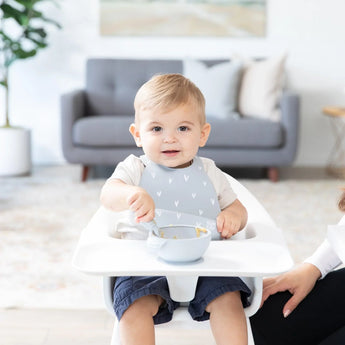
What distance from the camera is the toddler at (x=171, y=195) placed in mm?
1163

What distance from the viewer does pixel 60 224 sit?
3.15m

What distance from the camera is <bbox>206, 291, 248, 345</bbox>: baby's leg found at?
1143mm

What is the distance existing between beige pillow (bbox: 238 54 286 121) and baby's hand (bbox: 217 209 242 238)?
308cm

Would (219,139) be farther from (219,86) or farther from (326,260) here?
(326,260)

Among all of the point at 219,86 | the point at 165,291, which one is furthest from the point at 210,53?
the point at 165,291

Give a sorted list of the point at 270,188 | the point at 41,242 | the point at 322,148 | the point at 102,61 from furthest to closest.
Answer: the point at 322,148 < the point at 102,61 < the point at 270,188 < the point at 41,242

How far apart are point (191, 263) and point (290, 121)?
3258mm

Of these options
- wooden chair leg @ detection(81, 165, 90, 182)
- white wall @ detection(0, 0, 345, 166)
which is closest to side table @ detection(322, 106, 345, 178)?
white wall @ detection(0, 0, 345, 166)

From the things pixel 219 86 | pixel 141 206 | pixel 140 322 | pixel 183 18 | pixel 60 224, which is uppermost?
pixel 141 206

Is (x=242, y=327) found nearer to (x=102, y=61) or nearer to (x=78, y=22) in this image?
(x=102, y=61)

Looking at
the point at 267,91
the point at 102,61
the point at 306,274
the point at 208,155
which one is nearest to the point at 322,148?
the point at 267,91

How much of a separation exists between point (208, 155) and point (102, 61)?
1.17 metres

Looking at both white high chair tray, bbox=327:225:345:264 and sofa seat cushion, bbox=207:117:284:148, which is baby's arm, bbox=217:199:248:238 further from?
sofa seat cushion, bbox=207:117:284:148

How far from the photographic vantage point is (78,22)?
190 inches
